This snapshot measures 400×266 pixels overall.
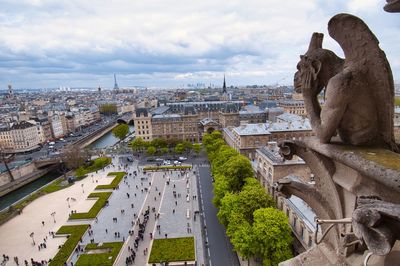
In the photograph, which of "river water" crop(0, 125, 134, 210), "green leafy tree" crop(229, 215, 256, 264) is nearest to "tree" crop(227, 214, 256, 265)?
"green leafy tree" crop(229, 215, 256, 264)

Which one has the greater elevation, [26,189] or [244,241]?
[244,241]

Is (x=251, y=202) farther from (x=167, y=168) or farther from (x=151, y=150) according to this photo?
(x=151, y=150)

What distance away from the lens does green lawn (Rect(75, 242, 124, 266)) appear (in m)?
30.5

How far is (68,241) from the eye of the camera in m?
35.9

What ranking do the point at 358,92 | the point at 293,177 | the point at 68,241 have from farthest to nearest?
the point at 68,241 → the point at 293,177 → the point at 358,92

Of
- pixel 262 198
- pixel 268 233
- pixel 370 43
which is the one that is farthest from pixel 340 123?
pixel 262 198

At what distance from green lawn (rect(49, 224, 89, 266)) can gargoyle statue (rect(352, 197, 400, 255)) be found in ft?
117

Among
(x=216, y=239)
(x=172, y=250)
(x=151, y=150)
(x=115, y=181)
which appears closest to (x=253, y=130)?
(x=151, y=150)

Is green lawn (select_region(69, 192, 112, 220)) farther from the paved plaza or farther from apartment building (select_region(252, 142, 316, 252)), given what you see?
apartment building (select_region(252, 142, 316, 252))

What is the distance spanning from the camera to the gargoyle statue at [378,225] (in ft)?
9.70

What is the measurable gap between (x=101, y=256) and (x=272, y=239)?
19.5 metres

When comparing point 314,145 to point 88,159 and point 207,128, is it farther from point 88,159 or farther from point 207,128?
point 207,128

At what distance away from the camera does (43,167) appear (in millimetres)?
76375

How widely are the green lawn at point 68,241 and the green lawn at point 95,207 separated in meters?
2.80
